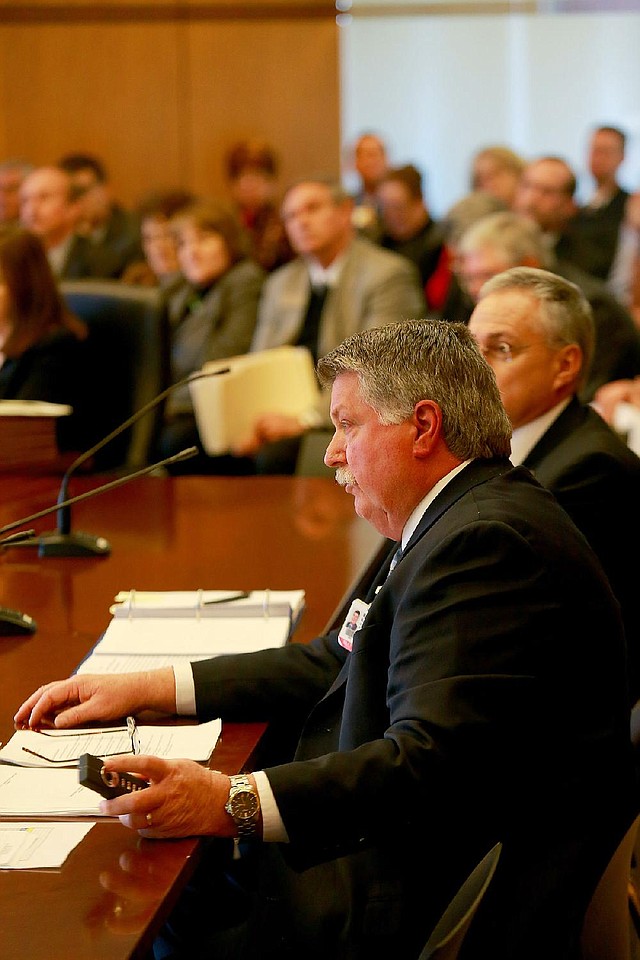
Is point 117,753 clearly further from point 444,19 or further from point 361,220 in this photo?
point 444,19

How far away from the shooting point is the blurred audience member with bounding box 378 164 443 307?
6.39 metres

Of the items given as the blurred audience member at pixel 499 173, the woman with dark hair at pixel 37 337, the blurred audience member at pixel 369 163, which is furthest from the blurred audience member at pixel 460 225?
the blurred audience member at pixel 369 163

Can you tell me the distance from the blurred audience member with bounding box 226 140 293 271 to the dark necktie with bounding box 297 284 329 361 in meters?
1.07

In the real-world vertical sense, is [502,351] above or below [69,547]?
above

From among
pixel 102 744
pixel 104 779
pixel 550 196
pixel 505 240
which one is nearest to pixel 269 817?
pixel 104 779

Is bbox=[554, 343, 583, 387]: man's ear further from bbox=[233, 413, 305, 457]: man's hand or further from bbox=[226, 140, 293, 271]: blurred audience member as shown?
bbox=[226, 140, 293, 271]: blurred audience member

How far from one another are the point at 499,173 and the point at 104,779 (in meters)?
6.19

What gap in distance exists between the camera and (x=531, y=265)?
371cm

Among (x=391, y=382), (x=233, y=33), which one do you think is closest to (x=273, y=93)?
(x=233, y=33)

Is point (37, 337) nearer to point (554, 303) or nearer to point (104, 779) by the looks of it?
point (554, 303)

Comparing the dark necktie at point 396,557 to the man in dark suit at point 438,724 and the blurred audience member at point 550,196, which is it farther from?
the blurred audience member at point 550,196

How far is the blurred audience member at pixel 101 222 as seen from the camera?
657 cm

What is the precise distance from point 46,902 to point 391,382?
733 mm

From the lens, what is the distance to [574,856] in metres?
1.47
